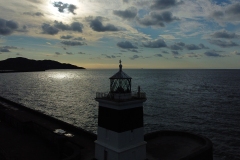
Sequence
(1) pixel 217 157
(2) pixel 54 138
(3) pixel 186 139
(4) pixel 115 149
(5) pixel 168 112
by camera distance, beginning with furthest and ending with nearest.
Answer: (5) pixel 168 112
(1) pixel 217 157
(3) pixel 186 139
(2) pixel 54 138
(4) pixel 115 149

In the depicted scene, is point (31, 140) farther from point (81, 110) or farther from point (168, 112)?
point (168, 112)

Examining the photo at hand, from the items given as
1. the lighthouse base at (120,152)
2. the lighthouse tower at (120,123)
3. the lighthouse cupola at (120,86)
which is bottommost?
the lighthouse base at (120,152)

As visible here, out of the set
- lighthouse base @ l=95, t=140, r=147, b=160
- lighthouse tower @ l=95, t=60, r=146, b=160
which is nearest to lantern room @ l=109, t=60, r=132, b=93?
lighthouse tower @ l=95, t=60, r=146, b=160

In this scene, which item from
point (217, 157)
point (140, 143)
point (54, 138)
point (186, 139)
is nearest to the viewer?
point (140, 143)

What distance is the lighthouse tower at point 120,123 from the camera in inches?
553

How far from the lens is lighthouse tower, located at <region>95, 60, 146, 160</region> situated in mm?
14047

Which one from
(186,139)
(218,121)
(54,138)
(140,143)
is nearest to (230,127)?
(218,121)

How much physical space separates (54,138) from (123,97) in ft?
30.0

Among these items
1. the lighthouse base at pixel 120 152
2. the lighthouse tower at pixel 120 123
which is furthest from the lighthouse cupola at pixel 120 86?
the lighthouse base at pixel 120 152

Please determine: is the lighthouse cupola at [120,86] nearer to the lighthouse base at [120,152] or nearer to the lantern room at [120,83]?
the lantern room at [120,83]

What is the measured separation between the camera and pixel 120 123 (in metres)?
14.0

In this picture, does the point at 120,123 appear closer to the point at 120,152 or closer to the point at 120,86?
the point at 120,152

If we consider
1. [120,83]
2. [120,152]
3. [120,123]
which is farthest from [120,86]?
[120,152]

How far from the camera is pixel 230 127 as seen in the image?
112 ft
